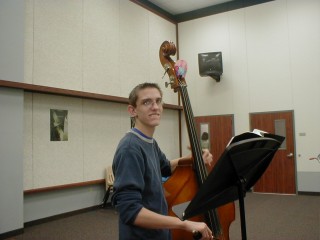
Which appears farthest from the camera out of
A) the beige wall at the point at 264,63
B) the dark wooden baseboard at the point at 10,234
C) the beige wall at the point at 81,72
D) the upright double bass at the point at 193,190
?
the beige wall at the point at 264,63

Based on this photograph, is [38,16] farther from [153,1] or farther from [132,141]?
[132,141]

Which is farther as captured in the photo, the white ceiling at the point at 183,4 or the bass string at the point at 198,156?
the white ceiling at the point at 183,4

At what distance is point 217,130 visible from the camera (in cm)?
715

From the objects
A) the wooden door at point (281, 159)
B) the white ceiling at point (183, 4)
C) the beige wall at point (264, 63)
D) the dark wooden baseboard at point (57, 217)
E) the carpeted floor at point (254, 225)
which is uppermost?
the white ceiling at point (183, 4)

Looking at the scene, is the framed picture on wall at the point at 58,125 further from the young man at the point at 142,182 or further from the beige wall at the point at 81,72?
the young man at the point at 142,182

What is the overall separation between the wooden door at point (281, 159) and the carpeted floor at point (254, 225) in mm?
826

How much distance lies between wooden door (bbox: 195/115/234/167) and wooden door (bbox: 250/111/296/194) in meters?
0.71

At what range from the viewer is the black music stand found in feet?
3.59

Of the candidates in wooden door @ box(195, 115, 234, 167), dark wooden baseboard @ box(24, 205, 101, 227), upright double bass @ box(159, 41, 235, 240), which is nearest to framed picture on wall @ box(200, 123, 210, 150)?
wooden door @ box(195, 115, 234, 167)

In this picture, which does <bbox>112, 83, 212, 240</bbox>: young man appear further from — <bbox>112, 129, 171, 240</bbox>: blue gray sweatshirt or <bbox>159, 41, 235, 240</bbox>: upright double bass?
<bbox>159, 41, 235, 240</bbox>: upright double bass

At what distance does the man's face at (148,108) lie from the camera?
1351 millimetres

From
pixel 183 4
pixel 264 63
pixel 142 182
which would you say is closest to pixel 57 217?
pixel 142 182

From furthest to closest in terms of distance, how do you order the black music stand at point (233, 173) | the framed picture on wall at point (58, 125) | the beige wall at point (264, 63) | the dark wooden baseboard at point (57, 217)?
the beige wall at point (264, 63) < the framed picture on wall at point (58, 125) < the dark wooden baseboard at point (57, 217) < the black music stand at point (233, 173)

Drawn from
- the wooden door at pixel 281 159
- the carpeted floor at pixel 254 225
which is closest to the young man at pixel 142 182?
the carpeted floor at pixel 254 225
